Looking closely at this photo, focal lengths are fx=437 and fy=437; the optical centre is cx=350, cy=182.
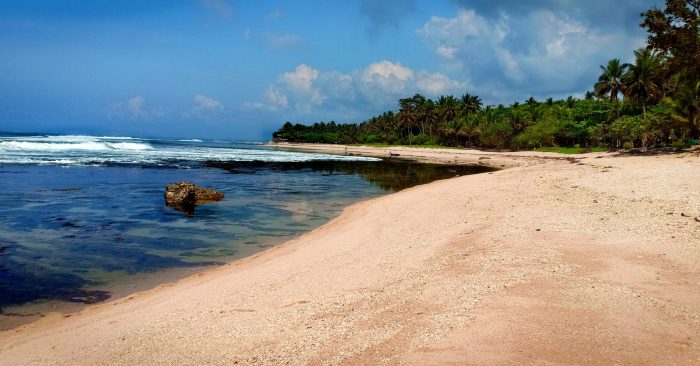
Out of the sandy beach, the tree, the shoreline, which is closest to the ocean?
the sandy beach

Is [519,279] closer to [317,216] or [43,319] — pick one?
[43,319]

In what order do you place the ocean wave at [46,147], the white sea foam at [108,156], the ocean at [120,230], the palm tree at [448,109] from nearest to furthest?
the ocean at [120,230] → the white sea foam at [108,156] → the ocean wave at [46,147] → the palm tree at [448,109]

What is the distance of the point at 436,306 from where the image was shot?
19.0 ft

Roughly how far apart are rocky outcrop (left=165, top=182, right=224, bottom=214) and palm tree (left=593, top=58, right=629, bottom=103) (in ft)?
210

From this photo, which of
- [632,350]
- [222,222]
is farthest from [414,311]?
[222,222]

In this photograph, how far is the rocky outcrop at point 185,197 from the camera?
66.0ft

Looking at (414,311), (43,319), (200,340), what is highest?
(414,311)

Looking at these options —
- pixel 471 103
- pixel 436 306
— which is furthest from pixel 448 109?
pixel 436 306

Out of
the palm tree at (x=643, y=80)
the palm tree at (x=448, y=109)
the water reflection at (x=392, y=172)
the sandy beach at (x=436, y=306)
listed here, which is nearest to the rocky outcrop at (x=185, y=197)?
the sandy beach at (x=436, y=306)

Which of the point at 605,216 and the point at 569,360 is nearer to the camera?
the point at 569,360

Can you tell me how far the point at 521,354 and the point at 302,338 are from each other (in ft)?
8.06

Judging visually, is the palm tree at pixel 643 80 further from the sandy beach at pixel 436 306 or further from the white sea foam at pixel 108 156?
the sandy beach at pixel 436 306

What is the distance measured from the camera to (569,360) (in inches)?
166

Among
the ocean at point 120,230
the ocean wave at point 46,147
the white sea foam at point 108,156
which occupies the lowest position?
the ocean at point 120,230
